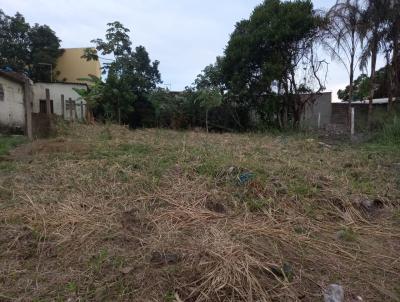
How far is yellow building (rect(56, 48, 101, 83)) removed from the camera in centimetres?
2361

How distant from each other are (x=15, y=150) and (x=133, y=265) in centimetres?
499

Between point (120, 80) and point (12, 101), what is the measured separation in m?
5.46

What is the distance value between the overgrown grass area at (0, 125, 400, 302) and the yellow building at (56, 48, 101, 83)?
19.8 meters

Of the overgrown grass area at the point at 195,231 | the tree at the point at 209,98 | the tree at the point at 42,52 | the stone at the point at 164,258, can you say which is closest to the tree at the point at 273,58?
the tree at the point at 209,98

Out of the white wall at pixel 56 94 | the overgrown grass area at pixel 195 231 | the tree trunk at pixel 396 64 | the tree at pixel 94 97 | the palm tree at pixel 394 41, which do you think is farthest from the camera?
the white wall at pixel 56 94

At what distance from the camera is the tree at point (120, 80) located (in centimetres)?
1409

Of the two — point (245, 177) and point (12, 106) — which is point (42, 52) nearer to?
point (12, 106)

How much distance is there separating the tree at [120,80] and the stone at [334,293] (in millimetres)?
12699

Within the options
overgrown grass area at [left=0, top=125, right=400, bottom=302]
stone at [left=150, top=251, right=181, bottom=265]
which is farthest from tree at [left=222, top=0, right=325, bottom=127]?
stone at [left=150, top=251, right=181, bottom=265]

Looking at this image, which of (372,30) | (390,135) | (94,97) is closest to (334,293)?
(390,135)

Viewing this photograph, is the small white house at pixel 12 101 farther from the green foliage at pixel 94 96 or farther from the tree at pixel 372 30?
the tree at pixel 372 30

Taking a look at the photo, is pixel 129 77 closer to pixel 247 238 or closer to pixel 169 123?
pixel 169 123

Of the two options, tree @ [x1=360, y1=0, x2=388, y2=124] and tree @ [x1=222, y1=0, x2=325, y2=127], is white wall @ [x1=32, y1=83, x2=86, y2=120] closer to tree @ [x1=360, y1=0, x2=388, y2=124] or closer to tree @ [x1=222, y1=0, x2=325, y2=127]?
tree @ [x1=222, y1=0, x2=325, y2=127]

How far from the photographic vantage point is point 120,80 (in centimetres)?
1426
